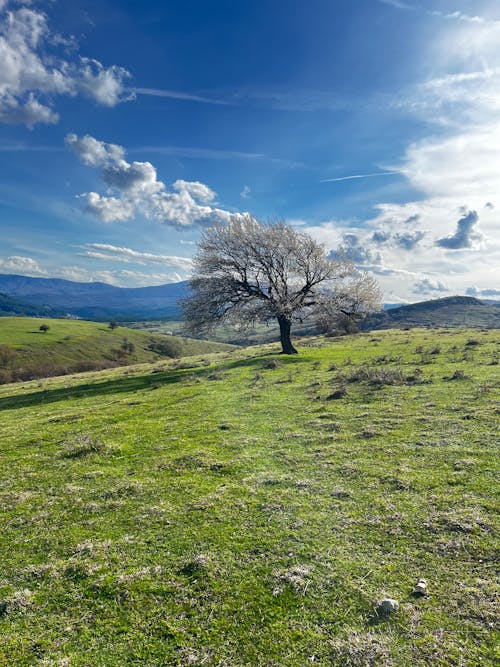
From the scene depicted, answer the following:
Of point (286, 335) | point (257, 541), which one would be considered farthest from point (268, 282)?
point (257, 541)

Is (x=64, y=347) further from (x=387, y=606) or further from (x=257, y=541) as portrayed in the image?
(x=387, y=606)

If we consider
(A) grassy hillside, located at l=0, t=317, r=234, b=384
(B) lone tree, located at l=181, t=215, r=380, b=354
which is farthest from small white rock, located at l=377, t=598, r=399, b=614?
(A) grassy hillside, located at l=0, t=317, r=234, b=384

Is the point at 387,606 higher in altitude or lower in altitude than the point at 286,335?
lower

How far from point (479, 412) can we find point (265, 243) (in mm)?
27262

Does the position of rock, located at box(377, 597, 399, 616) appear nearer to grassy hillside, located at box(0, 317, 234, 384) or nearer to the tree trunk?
the tree trunk

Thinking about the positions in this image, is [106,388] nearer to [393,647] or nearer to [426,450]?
[426,450]

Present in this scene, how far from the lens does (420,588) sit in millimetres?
5406

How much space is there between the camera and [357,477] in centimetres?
914

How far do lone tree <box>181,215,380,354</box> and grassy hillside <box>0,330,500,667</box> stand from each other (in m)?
23.2

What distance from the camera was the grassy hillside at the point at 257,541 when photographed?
15.8 feet

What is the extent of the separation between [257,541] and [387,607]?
2538 millimetres

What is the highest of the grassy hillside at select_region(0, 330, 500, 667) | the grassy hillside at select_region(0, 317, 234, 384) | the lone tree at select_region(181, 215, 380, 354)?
the lone tree at select_region(181, 215, 380, 354)

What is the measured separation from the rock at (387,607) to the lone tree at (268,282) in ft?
102

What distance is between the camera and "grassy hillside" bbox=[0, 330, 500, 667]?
4.82 meters
